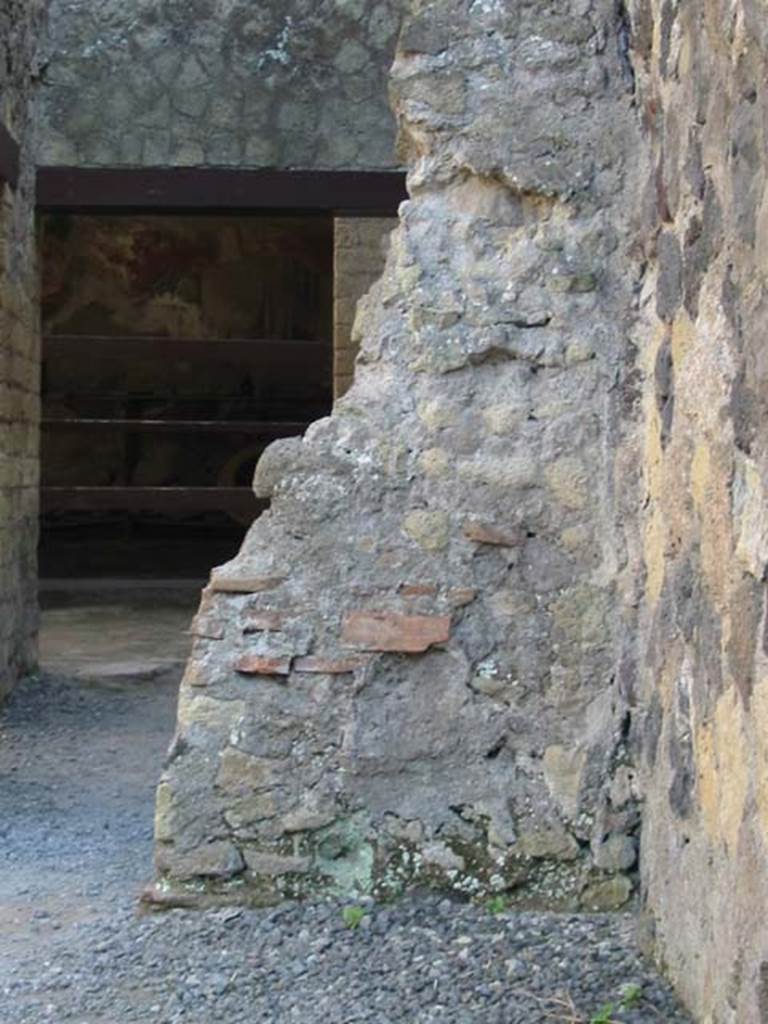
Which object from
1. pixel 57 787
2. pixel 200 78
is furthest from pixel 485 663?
pixel 200 78

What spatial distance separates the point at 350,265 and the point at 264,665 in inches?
212

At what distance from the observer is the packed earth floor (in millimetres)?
2828

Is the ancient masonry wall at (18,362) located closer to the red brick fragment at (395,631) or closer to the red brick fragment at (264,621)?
the red brick fragment at (264,621)

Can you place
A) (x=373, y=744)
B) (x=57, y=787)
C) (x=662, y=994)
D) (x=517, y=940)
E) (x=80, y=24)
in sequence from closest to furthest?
(x=662, y=994) → (x=517, y=940) → (x=373, y=744) → (x=57, y=787) → (x=80, y=24)

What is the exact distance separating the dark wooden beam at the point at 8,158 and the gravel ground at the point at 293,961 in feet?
10.1

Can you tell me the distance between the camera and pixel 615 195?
3494mm

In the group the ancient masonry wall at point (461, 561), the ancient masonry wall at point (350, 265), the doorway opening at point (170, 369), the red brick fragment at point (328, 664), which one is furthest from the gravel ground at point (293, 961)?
the doorway opening at point (170, 369)

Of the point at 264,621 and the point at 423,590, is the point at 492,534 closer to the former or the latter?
the point at 423,590

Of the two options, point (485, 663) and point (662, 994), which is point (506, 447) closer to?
point (485, 663)

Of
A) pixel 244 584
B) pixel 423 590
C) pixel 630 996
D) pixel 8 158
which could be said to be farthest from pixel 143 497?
pixel 630 996

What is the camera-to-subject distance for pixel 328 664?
346cm

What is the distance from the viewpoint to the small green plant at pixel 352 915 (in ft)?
10.7

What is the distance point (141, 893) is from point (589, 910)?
980mm

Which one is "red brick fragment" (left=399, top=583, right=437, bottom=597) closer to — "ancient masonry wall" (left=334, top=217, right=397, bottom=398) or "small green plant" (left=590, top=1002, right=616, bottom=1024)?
"small green plant" (left=590, top=1002, right=616, bottom=1024)
